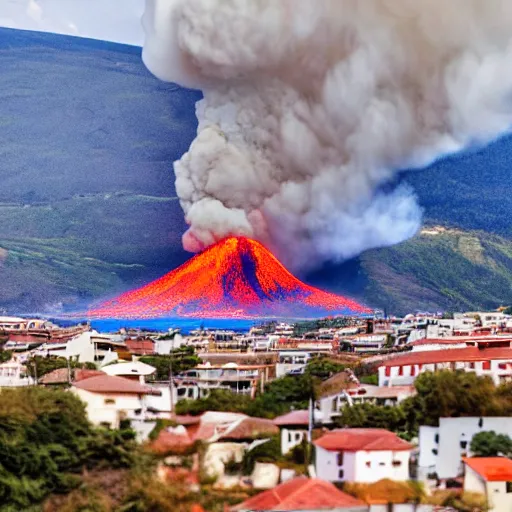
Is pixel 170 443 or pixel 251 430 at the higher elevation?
pixel 251 430

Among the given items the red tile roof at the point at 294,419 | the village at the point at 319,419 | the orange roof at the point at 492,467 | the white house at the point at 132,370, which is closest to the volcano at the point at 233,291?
the village at the point at 319,419

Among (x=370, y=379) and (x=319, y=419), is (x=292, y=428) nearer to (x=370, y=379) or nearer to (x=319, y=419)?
(x=319, y=419)

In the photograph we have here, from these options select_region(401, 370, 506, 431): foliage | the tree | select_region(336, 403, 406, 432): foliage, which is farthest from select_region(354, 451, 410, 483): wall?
select_region(336, 403, 406, 432): foliage

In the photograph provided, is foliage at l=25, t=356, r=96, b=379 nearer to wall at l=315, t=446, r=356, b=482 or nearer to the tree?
wall at l=315, t=446, r=356, b=482

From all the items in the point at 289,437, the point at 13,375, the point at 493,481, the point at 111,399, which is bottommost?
the point at 493,481

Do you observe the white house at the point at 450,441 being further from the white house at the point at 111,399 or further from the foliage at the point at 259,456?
the white house at the point at 111,399

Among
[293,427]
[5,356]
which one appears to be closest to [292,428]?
[293,427]

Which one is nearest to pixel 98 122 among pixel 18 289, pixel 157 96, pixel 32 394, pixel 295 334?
pixel 157 96
